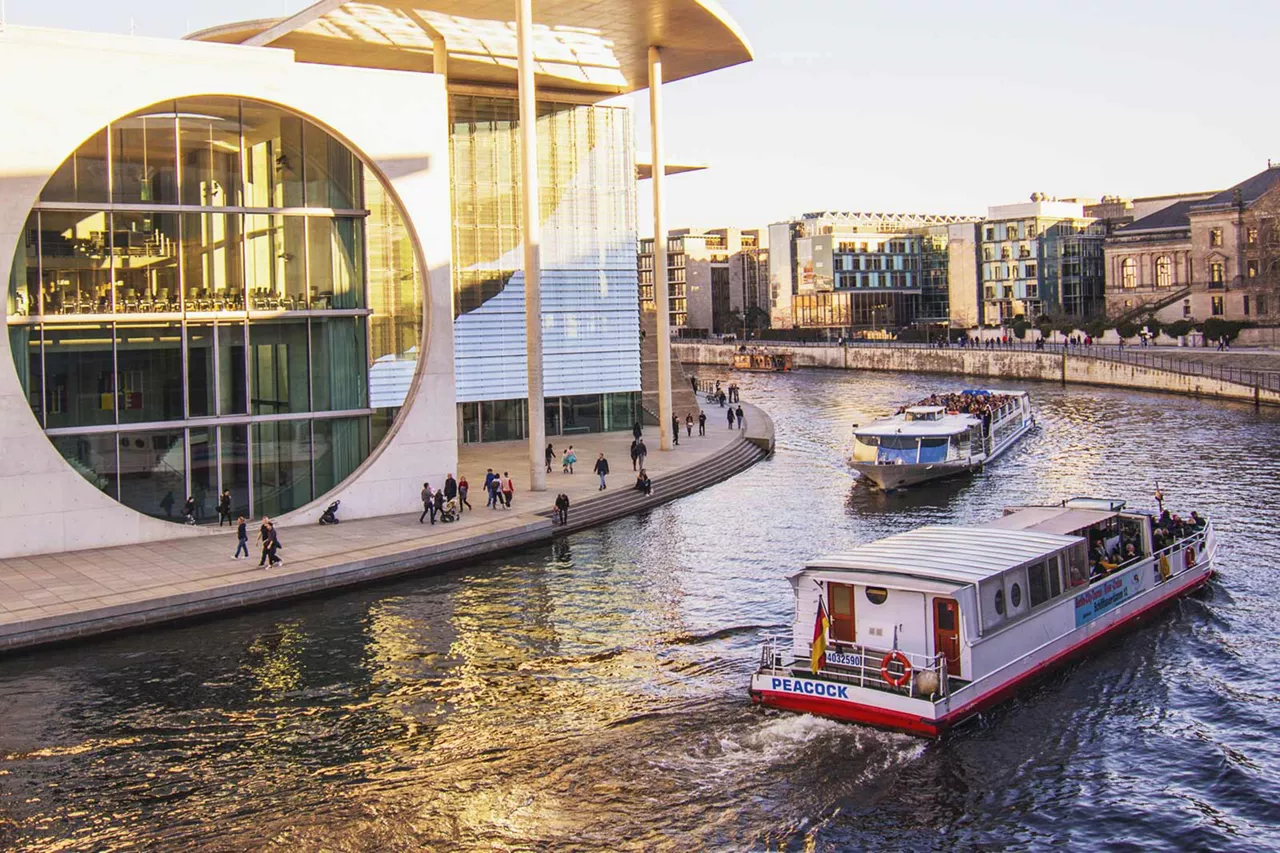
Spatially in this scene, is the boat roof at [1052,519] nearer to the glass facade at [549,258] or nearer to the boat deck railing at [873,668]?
the boat deck railing at [873,668]

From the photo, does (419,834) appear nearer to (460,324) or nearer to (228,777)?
(228,777)

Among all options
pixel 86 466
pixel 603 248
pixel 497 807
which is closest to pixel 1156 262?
pixel 603 248

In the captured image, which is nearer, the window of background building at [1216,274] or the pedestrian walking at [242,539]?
the pedestrian walking at [242,539]

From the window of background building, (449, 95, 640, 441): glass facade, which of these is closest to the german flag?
(449, 95, 640, 441): glass facade

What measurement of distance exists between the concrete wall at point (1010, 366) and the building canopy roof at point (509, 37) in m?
45.5

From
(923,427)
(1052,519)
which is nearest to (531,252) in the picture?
(923,427)

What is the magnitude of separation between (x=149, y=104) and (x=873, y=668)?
2577cm

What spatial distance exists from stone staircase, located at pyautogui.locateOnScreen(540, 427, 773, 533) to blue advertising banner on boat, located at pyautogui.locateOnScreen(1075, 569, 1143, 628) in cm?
1787

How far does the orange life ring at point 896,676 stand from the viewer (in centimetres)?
2223

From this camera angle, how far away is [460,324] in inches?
2405

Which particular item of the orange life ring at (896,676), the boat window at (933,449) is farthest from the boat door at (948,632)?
the boat window at (933,449)

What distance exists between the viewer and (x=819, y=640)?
76.7 ft

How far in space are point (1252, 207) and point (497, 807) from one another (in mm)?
121133

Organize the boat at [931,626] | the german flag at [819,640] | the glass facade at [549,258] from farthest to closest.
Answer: the glass facade at [549,258] < the german flag at [819,640] < the boat at [931,626]
